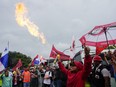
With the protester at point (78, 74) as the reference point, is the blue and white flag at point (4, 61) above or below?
above

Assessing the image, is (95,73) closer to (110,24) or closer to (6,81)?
(110,24)

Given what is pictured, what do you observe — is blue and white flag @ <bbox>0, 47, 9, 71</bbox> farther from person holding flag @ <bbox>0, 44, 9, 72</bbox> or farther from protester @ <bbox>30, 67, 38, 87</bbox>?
protester @ <bbox>30, 67, 38, 87</bbox>

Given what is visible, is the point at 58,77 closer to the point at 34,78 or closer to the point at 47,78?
the point at 47,78

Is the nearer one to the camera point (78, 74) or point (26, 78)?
point (78, 74)

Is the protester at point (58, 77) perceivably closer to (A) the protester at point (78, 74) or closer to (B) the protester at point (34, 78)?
(B) the protester at point (34, 78)

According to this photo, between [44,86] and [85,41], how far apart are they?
8.06m

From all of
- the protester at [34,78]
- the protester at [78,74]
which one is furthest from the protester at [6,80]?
the protester at [78,74]

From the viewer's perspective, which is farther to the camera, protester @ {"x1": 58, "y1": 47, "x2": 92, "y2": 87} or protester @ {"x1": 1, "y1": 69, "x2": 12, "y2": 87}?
protester @ {"x1": 1, "y1": 69, "x2": 12, "y2": 87}

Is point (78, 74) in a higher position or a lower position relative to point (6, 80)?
lower

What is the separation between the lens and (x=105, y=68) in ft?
33.3

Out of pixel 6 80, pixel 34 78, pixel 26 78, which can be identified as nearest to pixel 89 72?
pixel 6 80

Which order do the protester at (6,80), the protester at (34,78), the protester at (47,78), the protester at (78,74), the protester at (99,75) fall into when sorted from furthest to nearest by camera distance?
the protester at (34,78) → the protester at (47,78) → the protester at (6,80) → the protester at (99,75) → the protester at (78,74)

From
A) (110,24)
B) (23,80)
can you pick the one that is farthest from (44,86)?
(110,24)

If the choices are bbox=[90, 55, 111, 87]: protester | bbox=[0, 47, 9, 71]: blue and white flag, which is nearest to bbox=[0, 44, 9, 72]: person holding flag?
bbox=[0, 47, 9, 71]: blue and white flag
